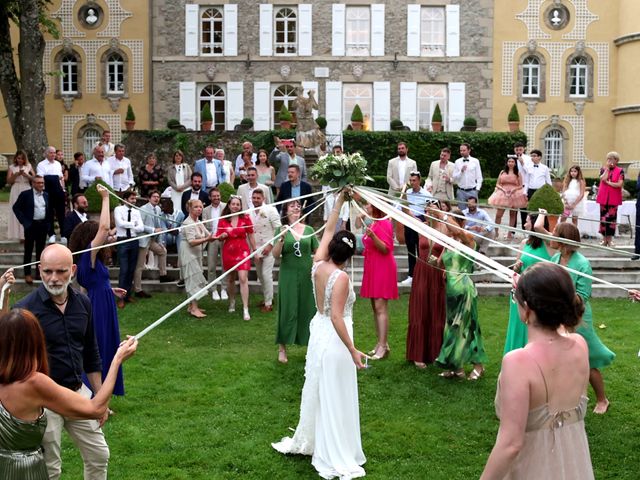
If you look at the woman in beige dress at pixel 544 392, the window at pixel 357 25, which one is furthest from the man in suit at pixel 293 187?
the window at pixel 357 25

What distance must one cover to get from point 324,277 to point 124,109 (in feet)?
95.4

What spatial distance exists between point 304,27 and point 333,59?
1.64 meters

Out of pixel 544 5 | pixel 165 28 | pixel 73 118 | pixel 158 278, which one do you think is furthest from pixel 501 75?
pixel 158 278

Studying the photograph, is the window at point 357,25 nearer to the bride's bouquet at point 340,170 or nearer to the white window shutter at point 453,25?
the white window shutter at point 453,25

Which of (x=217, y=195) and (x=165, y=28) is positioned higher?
(x=165, y=28)

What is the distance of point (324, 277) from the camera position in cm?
678

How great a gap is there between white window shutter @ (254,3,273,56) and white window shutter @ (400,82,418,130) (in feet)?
17.4

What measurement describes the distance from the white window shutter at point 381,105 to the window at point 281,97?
311 cm

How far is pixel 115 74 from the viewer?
113 feet

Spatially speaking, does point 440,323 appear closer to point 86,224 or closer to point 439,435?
point 439,435

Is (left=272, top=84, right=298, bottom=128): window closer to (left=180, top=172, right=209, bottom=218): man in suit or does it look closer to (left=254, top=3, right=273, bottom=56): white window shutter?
(left=254, top=3, right=273, bottom=56): white window shutter

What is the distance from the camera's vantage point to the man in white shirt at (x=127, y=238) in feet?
43.5

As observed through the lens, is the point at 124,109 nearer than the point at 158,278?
No

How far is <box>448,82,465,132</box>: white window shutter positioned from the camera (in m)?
34.1
